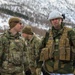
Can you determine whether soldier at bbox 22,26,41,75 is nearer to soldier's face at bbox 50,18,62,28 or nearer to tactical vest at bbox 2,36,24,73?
tactical vest at bbox 2,36,24,73

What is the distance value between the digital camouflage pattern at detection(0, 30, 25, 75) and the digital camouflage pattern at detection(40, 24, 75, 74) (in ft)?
3.00

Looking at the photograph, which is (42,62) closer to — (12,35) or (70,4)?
(12,35)

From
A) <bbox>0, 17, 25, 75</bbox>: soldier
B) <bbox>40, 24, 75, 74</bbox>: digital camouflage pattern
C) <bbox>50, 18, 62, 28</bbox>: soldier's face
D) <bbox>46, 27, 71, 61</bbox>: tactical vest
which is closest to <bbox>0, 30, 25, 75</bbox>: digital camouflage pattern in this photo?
<bbox>0, 17, 25, 75</bbox>: soldier

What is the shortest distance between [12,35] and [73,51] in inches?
60.0

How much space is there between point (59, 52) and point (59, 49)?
52 millimetres

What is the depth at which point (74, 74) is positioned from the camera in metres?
8.04

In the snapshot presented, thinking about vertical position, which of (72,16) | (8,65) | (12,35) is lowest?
(72,16)

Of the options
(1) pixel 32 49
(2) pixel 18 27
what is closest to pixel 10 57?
(2) pixel 18 27

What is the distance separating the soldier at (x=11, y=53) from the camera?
902cm

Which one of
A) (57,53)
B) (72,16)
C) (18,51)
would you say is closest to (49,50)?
(57,53)

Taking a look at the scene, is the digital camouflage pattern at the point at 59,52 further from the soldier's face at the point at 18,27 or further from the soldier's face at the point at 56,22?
the soldier's face at the point at 18,27

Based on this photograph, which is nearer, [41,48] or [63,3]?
[41,48]

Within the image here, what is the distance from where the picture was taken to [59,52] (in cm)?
812

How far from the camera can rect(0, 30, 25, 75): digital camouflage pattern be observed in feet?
29.6
